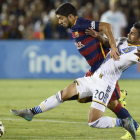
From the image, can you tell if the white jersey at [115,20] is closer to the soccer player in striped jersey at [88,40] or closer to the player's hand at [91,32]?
the soccer player in striped jersey at [88,40]

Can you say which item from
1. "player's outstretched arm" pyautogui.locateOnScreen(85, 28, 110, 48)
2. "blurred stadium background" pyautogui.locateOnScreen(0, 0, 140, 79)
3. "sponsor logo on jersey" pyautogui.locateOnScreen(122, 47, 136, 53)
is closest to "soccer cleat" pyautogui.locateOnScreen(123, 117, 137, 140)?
"sponsor logo on jersey" pyautogui.locateOnScreen(122, 47, 136, 53)

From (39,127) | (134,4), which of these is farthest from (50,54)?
(39,127)

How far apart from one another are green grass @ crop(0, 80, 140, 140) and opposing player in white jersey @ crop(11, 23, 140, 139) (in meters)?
0.31

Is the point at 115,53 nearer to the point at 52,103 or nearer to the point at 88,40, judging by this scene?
the point at 88,40

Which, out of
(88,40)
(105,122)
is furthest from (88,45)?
(105,122)

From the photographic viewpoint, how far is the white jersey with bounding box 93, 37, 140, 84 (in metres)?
6.29

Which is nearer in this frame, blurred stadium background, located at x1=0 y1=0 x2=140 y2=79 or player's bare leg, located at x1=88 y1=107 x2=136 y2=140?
player's bare leg, located at x1=88 y1=107 x2=136 y2=140

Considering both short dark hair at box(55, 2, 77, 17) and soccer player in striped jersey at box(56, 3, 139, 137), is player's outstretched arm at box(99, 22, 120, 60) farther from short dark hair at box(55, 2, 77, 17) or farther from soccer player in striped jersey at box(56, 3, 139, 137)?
short dark hair at box(55, 2, 77, 17)

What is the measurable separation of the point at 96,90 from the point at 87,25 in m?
1.05

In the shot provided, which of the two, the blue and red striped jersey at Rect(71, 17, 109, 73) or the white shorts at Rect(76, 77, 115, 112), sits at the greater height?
the blue and red striped jersey at Rect(71, 17, 109, 73)

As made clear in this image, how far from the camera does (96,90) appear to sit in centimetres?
638

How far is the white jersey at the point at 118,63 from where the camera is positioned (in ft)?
20.6

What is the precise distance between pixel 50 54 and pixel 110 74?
9.72 meters

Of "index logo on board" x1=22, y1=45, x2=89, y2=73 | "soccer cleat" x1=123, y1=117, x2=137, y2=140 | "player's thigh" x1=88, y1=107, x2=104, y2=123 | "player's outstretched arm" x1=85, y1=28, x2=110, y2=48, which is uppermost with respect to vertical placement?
"player's outstretched arm" x1=85, y1=28, x2=110, y2=48
